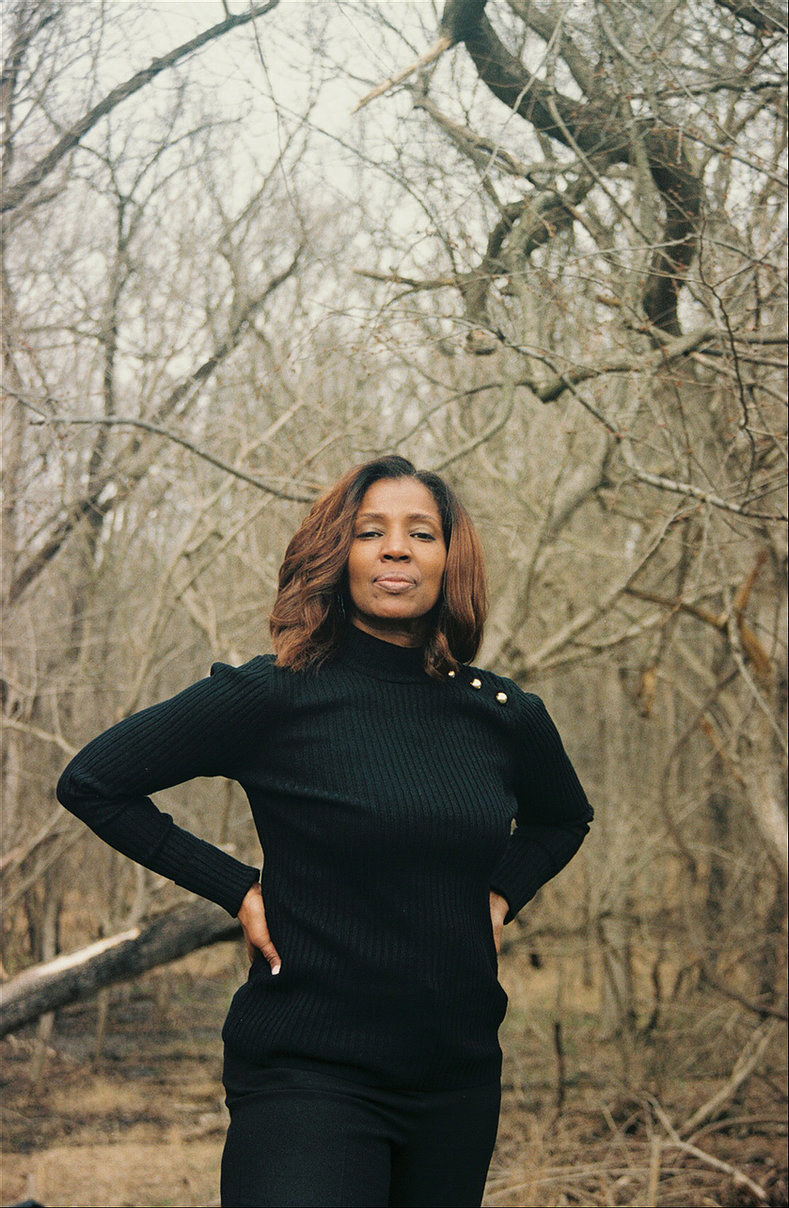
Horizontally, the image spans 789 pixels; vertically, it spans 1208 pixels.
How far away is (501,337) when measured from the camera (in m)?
3.11

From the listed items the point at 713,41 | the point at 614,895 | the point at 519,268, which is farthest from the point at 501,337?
the point at 614,895

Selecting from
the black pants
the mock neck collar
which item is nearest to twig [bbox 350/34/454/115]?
the mock neck collar

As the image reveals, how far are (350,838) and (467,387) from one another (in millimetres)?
4257

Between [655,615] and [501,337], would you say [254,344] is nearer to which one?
[655,615]

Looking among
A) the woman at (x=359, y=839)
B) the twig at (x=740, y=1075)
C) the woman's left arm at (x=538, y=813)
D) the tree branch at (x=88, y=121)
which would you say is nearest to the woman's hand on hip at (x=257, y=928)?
the woman at (x=359, y=839)

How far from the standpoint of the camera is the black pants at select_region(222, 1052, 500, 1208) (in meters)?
1.68

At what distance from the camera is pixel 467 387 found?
19.1ft

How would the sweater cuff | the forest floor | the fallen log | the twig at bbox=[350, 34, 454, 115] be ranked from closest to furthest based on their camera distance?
1. the sweater cuff
2. the twig at bbox=[350, 34, 454, 115]
3. the fallen log
4. the forest floor

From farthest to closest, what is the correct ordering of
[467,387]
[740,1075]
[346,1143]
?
[467,387], [740,1075], [346,1143]

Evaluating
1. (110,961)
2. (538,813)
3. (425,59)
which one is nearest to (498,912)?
(538,813)

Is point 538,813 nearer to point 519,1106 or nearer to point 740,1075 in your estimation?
point 740,1075

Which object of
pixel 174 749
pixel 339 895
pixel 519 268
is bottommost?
pixel 339 895

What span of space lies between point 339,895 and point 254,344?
4718mm

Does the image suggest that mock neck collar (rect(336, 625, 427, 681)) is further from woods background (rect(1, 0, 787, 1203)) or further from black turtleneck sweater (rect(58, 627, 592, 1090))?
woods background (rect(1, 0, 787, 1203))
